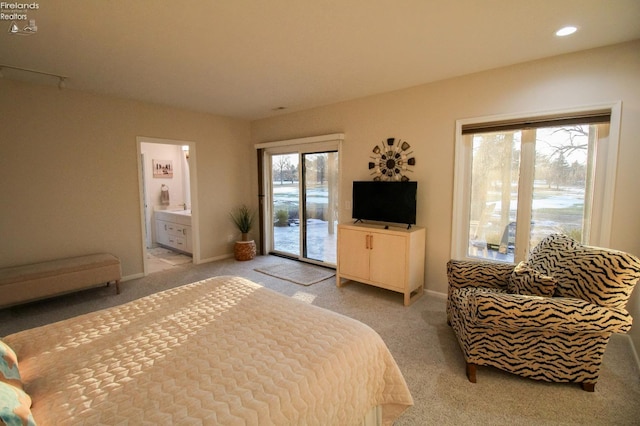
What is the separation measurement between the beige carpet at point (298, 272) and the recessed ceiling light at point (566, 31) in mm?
3565

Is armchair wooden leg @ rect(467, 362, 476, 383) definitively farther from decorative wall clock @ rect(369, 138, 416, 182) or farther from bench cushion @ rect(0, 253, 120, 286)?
bench cushion @ rect(0, 253, 120, 286)

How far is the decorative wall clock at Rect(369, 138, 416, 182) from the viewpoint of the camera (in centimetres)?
377

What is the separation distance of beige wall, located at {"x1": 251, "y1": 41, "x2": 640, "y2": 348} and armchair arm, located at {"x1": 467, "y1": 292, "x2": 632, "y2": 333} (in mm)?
946

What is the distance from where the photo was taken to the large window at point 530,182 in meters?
2.72

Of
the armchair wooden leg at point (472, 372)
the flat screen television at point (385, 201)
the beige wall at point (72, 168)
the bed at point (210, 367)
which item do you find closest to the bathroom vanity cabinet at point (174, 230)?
the beige wall at point (72, 168)

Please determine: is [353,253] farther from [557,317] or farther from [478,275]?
[557,317]

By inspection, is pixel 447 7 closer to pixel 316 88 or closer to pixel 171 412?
pixel 316 88

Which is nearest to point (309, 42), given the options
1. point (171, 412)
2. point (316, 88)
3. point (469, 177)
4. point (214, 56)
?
point (214, 56)

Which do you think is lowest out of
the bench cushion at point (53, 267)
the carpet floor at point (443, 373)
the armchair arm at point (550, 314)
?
the carpet floor at point (443, 373)

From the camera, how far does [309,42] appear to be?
2.51 meters

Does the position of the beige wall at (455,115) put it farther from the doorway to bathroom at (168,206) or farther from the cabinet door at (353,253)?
the doorway to bathroom at (168,206)

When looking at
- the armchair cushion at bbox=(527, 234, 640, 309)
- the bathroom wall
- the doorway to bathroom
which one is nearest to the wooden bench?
the doorway to bathroom

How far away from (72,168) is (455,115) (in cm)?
471

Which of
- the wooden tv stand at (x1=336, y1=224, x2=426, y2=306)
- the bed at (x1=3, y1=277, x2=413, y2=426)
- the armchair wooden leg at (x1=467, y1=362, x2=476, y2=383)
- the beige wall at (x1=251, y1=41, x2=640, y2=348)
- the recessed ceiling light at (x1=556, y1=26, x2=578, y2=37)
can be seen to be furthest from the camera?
the wooden tv stand at (x1=336, y1=224, x2=426, y2=306)
